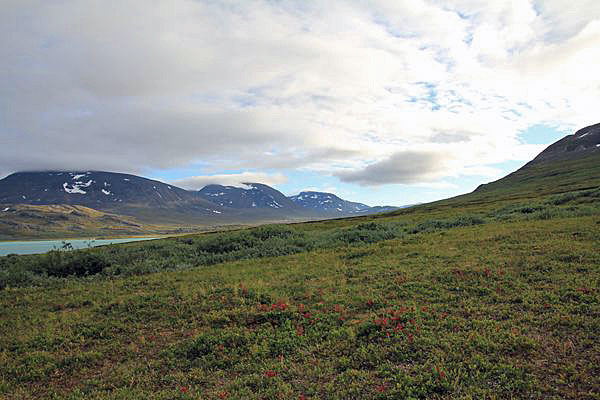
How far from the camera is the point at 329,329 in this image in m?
11.2

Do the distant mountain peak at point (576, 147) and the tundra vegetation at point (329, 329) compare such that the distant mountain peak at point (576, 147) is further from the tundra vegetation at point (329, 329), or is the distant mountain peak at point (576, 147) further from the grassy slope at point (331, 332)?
the grassy slope at point (331, 332)

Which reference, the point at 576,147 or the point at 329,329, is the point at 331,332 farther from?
the point at 576,147

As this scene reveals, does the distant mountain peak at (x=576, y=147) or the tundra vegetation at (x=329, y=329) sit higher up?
the distant mountain peak at (x=576, y=147)

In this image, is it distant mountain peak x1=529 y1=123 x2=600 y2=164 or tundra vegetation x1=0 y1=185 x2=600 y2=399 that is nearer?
tundra vegetation x1=0 y1=185 x2=600 y2=399

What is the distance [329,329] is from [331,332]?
1.46 feet

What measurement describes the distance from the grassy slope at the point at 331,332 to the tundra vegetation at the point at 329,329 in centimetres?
5

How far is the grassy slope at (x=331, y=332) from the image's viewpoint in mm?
7957

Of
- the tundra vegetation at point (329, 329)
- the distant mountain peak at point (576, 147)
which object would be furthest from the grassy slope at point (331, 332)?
the distant mountain peak at point (576, 147)

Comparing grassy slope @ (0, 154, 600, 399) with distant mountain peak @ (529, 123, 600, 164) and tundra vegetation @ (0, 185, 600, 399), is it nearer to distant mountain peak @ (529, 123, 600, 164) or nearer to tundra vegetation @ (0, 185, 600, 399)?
tundra vegetation @ (0, 185, 600, 399)

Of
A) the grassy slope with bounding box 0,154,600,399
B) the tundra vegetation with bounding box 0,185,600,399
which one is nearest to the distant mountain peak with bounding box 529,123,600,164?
the tundra vegetation with bounding box 0,185,600,399

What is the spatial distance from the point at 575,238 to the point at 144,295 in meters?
24.7

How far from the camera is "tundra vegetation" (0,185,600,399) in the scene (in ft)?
26.2

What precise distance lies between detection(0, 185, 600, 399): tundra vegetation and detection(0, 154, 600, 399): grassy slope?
52 mm

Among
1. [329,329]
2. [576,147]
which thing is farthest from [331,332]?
[576,147]
